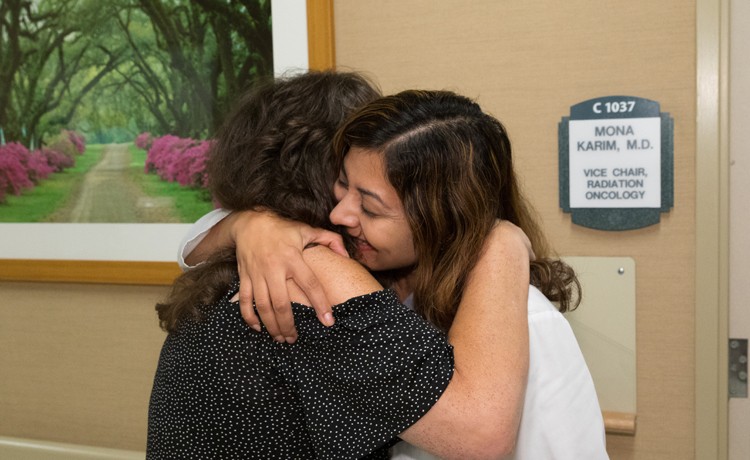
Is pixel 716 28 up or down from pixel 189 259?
up

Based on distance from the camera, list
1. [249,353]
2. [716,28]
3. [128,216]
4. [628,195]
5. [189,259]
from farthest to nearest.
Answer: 1. [128,216]
2. [628,195]
3. [716,28]
4. [189,259]
5. [249,353]

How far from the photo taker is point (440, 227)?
1.08 metres

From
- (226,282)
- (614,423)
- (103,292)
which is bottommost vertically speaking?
(614,423)

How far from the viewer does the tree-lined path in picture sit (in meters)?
2.09

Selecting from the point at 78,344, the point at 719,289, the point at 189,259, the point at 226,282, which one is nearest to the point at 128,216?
the point at 78,344

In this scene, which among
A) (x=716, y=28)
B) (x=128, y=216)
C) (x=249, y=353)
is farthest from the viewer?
(x=128, y=216)

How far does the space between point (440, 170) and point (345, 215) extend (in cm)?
14

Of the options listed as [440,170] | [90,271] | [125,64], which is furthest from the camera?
[90,271]

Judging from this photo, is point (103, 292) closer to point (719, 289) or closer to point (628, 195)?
point (628, 195)

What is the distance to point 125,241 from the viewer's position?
2.11m

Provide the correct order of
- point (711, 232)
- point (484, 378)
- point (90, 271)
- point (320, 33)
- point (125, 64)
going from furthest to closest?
point (90, 271) → point (125, 64) → point (320, 33) → point (711, 232) → point (484, 378)

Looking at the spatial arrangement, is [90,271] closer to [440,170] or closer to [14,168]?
[14,168]

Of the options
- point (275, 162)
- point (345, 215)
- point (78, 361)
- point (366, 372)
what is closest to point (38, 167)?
point (78, 361)

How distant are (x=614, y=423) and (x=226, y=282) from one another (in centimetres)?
99
